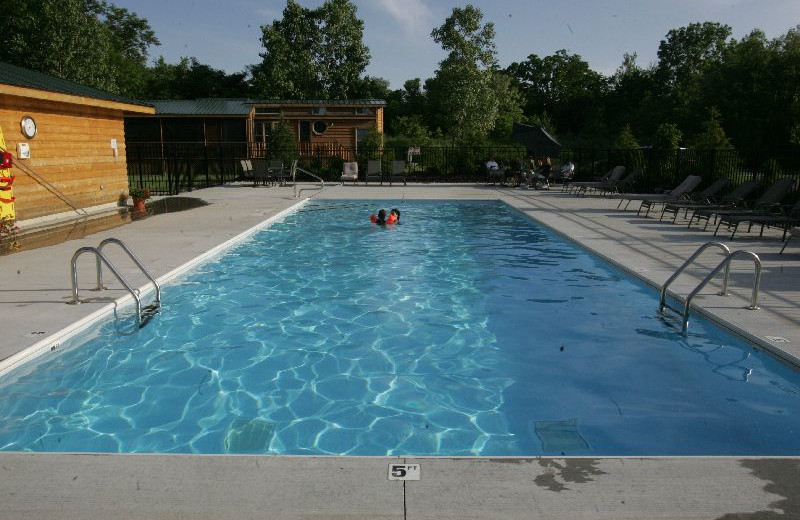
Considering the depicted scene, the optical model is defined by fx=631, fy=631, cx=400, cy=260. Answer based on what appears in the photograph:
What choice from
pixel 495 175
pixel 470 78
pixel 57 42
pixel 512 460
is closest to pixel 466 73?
pixel 470 78

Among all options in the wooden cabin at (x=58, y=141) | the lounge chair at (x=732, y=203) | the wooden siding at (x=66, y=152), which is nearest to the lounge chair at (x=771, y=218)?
the lounge chair at (x=732, y=203)

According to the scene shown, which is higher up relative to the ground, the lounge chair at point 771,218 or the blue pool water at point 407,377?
the lounge chair at point 771,218

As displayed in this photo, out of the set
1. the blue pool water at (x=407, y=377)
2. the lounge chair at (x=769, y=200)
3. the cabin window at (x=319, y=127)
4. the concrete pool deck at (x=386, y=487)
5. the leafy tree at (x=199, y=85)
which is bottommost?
the blue pool water at (x=407, y=377)

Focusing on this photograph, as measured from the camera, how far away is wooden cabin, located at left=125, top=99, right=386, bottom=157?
31984 mm

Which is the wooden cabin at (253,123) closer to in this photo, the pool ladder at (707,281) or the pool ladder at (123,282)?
the pool ladder at (123,282)

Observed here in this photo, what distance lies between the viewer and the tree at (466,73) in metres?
36.4

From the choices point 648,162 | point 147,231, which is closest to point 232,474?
point 147,231

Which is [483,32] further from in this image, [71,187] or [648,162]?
[71,187]

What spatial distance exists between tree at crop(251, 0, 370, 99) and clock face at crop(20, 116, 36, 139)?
1143 inches

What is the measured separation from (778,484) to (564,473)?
103cm

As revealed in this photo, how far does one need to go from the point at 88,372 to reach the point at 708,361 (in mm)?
5771

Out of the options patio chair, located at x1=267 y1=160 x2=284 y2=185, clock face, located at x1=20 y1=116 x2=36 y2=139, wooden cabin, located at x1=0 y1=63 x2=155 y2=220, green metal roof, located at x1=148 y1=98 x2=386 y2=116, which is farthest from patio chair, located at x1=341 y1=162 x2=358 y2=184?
clock face, located at x1=20 y1=116 x2=36 y2=139

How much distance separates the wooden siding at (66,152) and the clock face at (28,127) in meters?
0.10

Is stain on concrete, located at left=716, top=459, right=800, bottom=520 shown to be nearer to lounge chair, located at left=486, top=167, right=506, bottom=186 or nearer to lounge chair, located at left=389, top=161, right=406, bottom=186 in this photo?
lounge chair, located at left=486, top=167, right=506, bottom=186
